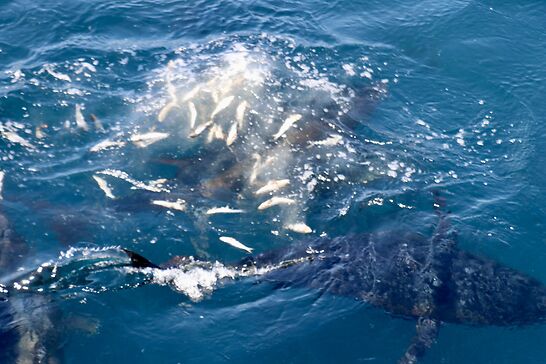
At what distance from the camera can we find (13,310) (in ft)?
43.4

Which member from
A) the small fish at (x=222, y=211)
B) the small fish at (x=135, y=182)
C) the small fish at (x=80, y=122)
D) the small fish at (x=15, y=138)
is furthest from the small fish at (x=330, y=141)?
the small fish at (x=15, y=138)

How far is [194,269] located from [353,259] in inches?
150

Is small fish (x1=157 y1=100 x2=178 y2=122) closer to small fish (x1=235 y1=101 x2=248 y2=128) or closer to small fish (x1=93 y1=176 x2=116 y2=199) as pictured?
small fish (x1=235 y1=101 x2=248 y2=128)

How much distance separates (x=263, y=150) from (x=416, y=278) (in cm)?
555

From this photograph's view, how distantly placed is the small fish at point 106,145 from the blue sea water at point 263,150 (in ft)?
0.31

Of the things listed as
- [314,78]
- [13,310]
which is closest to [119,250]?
[13,310]

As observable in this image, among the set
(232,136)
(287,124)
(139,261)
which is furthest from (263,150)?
(139,261)

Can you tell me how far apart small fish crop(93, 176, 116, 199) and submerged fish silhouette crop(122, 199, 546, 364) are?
2.22m

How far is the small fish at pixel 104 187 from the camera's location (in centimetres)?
1592

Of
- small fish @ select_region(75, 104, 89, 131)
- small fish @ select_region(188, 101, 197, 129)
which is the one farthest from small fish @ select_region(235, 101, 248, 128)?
small fish @ select_region(75, 104, 89, 131)

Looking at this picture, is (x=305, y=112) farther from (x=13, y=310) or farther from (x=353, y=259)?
(x=13, y=310)

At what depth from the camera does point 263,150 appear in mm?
17188

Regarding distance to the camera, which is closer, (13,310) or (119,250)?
(13,310)

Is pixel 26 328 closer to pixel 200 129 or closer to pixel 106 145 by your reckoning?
pixel 106 145
